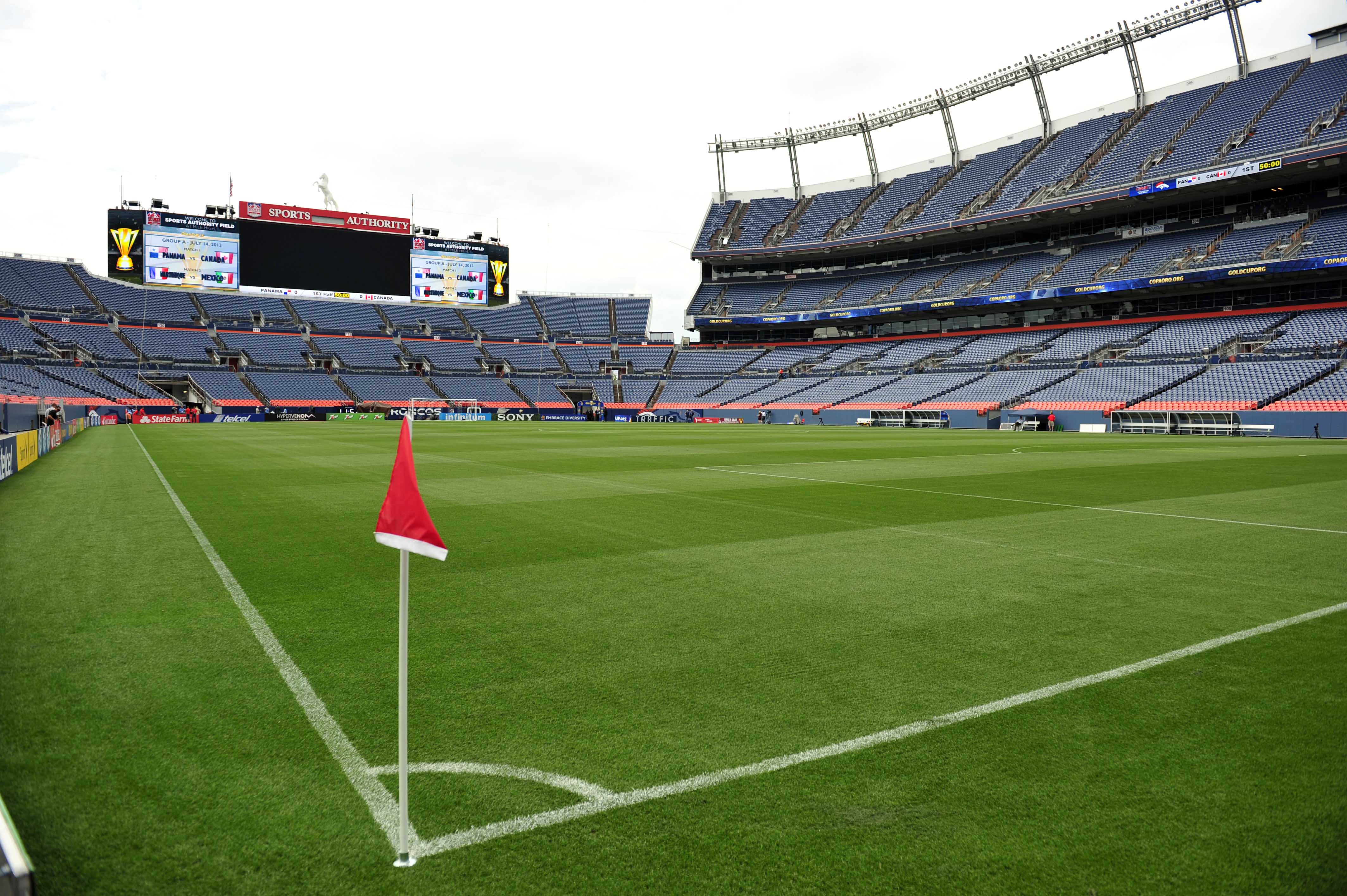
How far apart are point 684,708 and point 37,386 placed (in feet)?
229

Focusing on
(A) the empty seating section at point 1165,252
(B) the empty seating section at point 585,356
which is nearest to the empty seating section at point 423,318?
(B) the empty seating section at point 585,356

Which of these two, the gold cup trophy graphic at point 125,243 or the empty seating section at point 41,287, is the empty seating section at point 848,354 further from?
the empty seating section at point 41,287

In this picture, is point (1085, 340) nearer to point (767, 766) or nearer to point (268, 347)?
point (767, 766)

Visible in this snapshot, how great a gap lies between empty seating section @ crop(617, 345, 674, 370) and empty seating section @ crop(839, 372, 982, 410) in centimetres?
2679

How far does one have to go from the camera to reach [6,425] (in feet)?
78.3

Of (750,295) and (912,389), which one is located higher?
(750,295)

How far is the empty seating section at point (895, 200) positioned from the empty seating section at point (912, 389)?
19692 millimetres

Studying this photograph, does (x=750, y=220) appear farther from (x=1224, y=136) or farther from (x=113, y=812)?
(x=113, y=812)

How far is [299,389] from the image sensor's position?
67.9 meters

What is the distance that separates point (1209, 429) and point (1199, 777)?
47.5 metres

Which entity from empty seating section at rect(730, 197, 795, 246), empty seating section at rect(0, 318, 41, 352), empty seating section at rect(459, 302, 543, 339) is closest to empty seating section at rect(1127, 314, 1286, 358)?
empty seating section at rect(730, 197, 795, 246)

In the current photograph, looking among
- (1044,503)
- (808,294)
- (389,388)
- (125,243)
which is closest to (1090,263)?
(808,294)

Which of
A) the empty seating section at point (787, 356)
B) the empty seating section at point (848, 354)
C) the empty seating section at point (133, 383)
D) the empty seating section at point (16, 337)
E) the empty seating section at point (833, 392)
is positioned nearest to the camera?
the empty seating section at point (16, 337)

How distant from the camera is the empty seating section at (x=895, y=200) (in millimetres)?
76312
